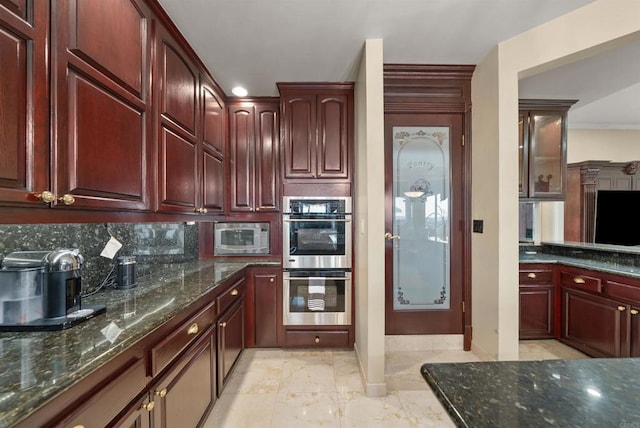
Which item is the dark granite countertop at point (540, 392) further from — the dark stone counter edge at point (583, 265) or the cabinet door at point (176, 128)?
the dark stone counter edge at point (583, 265)

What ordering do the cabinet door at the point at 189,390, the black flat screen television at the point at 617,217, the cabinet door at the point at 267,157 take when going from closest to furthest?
the cabinet door at the point at 189,390, the cabinet door at the point at 267,157, the black flat screen television at the point at 617,217

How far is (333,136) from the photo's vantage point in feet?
8.75

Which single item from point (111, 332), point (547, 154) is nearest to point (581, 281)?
point (547, 154)

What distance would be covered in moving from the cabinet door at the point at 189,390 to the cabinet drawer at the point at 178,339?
6cm

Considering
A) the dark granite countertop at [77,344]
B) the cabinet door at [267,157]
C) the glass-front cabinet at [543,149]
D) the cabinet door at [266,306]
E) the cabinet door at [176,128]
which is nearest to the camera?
the dark granite countertop at [77,344]

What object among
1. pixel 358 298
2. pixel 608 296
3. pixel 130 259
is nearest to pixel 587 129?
pixel 608 296

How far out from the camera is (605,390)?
633 millimetres

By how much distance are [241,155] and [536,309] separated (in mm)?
3473

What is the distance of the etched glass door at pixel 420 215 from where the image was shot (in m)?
2.66

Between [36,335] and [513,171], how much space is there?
289cm

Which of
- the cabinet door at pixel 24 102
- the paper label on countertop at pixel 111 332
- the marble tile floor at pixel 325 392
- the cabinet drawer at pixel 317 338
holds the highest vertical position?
the cabinet door at pixel 24 102

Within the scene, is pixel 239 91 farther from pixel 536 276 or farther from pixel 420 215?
pixel 536 276

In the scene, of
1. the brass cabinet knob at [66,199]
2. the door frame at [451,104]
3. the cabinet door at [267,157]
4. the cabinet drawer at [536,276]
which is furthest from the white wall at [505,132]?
the brass cabinet knob at [66,199]

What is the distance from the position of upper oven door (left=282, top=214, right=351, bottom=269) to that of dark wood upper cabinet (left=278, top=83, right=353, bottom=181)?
0.42 m
